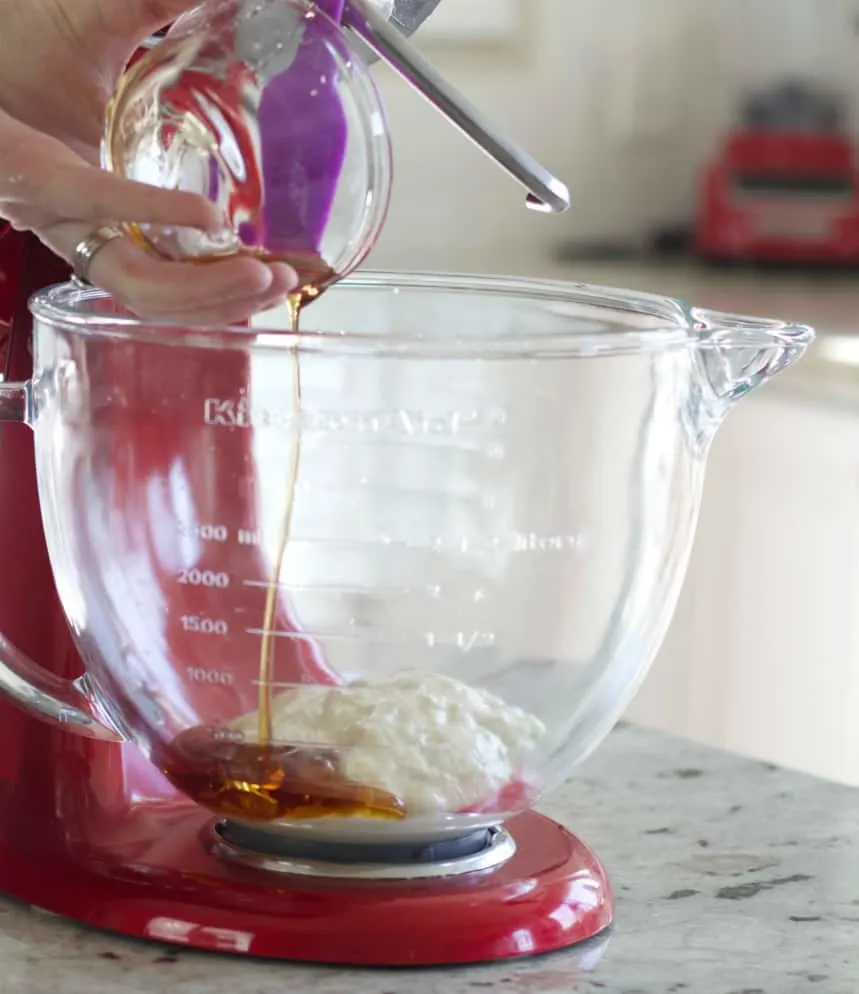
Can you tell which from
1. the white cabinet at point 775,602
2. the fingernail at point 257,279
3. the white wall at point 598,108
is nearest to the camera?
the fingernail at point 257,279

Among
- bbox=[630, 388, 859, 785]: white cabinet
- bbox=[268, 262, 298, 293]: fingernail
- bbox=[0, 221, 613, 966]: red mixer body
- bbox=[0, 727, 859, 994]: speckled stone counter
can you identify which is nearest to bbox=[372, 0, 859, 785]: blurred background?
bbox=[630, 388, 859, 785]: white cabinet

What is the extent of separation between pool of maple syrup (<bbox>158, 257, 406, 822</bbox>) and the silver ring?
6 centimetres

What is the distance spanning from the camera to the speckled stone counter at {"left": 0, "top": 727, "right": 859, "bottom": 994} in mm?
540

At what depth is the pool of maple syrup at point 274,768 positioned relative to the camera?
56 cm

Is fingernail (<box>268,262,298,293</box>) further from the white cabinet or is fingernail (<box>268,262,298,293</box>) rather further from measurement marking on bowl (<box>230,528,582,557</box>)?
the white cabinet

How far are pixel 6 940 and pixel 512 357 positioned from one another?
245 mm

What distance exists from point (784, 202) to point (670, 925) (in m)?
1.93

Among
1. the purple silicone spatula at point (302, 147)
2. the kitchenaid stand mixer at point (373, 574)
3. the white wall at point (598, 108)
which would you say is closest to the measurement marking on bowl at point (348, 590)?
the kitchenaid stand mixer at point (373, 574)

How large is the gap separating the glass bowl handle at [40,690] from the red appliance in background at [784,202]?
191cm

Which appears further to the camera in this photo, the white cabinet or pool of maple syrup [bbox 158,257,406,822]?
the white cabinet

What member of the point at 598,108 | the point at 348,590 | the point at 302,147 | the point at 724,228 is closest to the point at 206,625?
the point at 348,590

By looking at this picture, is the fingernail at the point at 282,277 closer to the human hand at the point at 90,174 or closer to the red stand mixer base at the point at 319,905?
the human hand at the point at 90,174

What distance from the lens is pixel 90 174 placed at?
0.54 metres

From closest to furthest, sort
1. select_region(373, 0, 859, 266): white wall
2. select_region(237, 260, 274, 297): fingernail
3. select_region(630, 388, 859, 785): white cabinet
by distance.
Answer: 1. select_region(237, 260, 274, 297): fingernail
2. select_region(630, 388, 859, 785): white cabinet
3. select_region(373, 0, 859, 266): white wall
